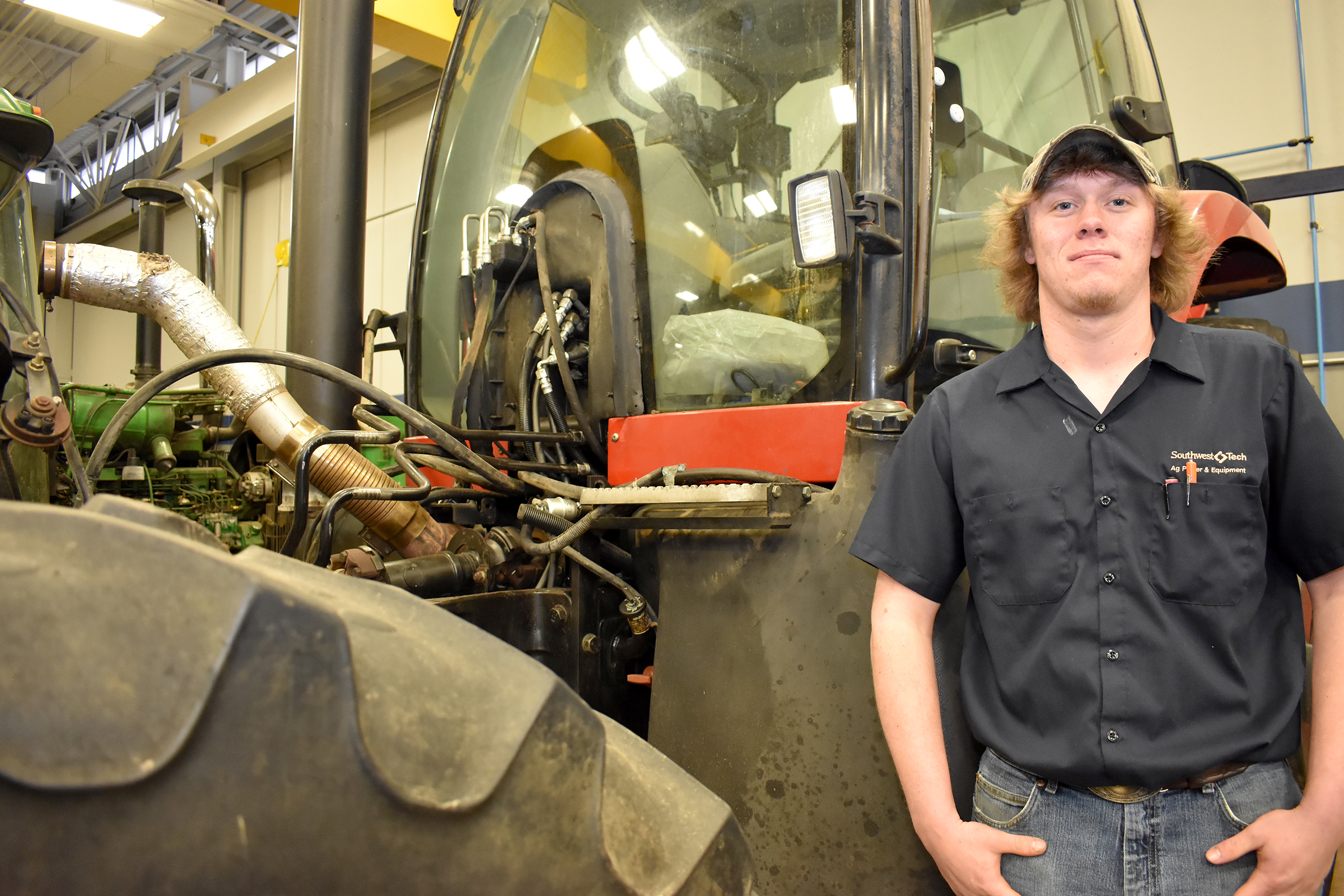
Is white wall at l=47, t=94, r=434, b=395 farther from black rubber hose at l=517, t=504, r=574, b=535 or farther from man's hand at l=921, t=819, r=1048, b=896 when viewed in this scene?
man's hand at l=921, t=819, r=1048, b=896

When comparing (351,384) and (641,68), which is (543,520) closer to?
(351,384)

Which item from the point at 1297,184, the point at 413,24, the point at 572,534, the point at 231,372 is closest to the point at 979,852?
the point at 572,534

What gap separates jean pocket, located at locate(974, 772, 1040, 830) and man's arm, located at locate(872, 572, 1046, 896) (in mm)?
36

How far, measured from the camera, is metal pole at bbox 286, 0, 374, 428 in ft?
10.7

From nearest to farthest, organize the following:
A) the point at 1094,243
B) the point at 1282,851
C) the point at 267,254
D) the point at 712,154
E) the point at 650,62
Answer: the point at 1282,851, the point at 1094,243, the point at 712,154, the point at 650,62, the point at 267,254

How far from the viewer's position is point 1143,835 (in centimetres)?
123

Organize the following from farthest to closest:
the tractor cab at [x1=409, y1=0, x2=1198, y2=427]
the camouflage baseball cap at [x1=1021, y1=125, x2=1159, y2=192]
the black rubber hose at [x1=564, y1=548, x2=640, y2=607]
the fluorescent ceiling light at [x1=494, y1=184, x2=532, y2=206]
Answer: the fluorescent ceiling light at [x1=494, y1=184, x2=532, y2=206]
the black rubber hose at [x1=564, y1=548, x2=640, y2=607]
the tractor cab at [x1=409, y1=0, x2=1198, y2=427]
the camouflage baseball cap at [x1=1021, y1=125, x2=1159, y2=192]

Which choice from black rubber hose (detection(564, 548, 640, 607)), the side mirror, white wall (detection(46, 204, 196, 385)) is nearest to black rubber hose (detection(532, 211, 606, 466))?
black rubber hose (detection(564, 548, 640, 607))

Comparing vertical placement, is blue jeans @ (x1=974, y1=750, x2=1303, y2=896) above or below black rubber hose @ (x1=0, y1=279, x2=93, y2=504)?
below

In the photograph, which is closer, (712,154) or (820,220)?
(820,220)

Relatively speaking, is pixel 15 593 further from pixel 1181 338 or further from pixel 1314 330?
pixel 1314 330

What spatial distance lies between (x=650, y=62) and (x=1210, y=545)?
159 cm

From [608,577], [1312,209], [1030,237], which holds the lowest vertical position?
[608,577]

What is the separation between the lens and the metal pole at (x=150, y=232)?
3316 mm
